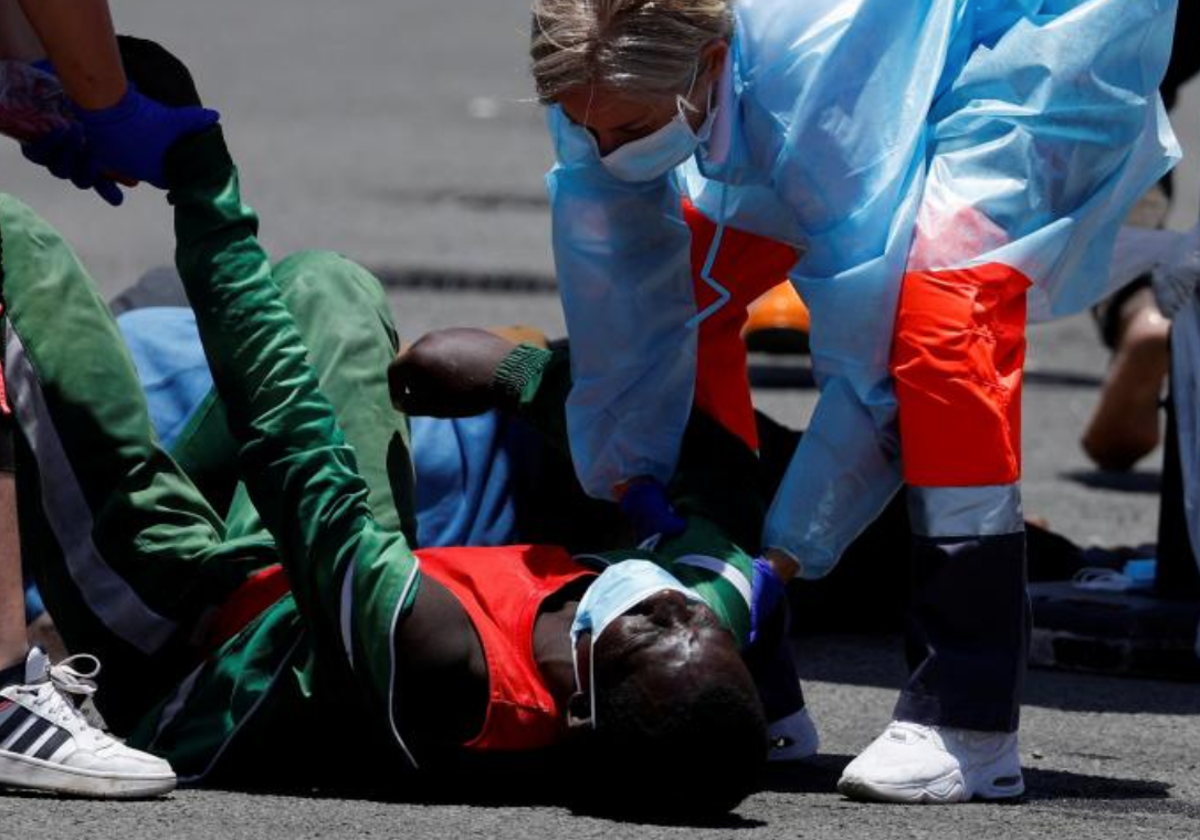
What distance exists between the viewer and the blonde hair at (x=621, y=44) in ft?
11.2

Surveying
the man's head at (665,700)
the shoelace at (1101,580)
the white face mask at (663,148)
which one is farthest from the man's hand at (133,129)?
the shoelace at (1101,580)

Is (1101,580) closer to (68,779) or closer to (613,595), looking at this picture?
(613,595)

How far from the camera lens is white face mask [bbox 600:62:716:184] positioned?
349 centimetres

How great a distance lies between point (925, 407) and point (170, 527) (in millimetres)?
1023

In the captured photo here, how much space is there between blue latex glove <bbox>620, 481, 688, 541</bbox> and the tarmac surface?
1.19ft

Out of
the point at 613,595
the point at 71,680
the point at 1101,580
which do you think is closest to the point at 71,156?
the point at 71,680

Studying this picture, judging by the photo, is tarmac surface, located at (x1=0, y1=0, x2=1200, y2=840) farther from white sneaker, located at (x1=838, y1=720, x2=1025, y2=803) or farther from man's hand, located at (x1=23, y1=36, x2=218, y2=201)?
man's hand, located at (x1=23, y1=36, x2=218, y2=201)

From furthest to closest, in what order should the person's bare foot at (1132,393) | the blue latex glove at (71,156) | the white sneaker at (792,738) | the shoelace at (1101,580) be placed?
the person's bare foot at (1132,393)
the shoelace at (1101,580)
the white sneaker at (792,738)
the blue latex glove at (71,156)

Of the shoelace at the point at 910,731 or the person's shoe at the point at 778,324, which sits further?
the person's shoe at the point at 778,324

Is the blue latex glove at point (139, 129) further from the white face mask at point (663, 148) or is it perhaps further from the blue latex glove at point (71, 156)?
the white face mask at point (663, 148)

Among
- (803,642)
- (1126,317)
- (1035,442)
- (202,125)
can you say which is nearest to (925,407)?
(202,125)

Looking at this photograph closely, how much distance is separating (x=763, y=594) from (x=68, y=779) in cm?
89

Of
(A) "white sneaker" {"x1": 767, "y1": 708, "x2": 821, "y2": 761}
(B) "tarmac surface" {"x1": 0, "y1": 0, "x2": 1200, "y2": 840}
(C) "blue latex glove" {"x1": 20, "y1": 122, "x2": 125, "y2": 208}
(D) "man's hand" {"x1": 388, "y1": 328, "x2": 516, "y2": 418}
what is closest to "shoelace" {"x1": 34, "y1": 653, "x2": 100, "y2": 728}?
(B) "tarmac surface" {"x1": 0, "y1": 0, "x2": 1200, "y2": 840}

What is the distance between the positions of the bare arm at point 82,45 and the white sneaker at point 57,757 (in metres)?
0.72
